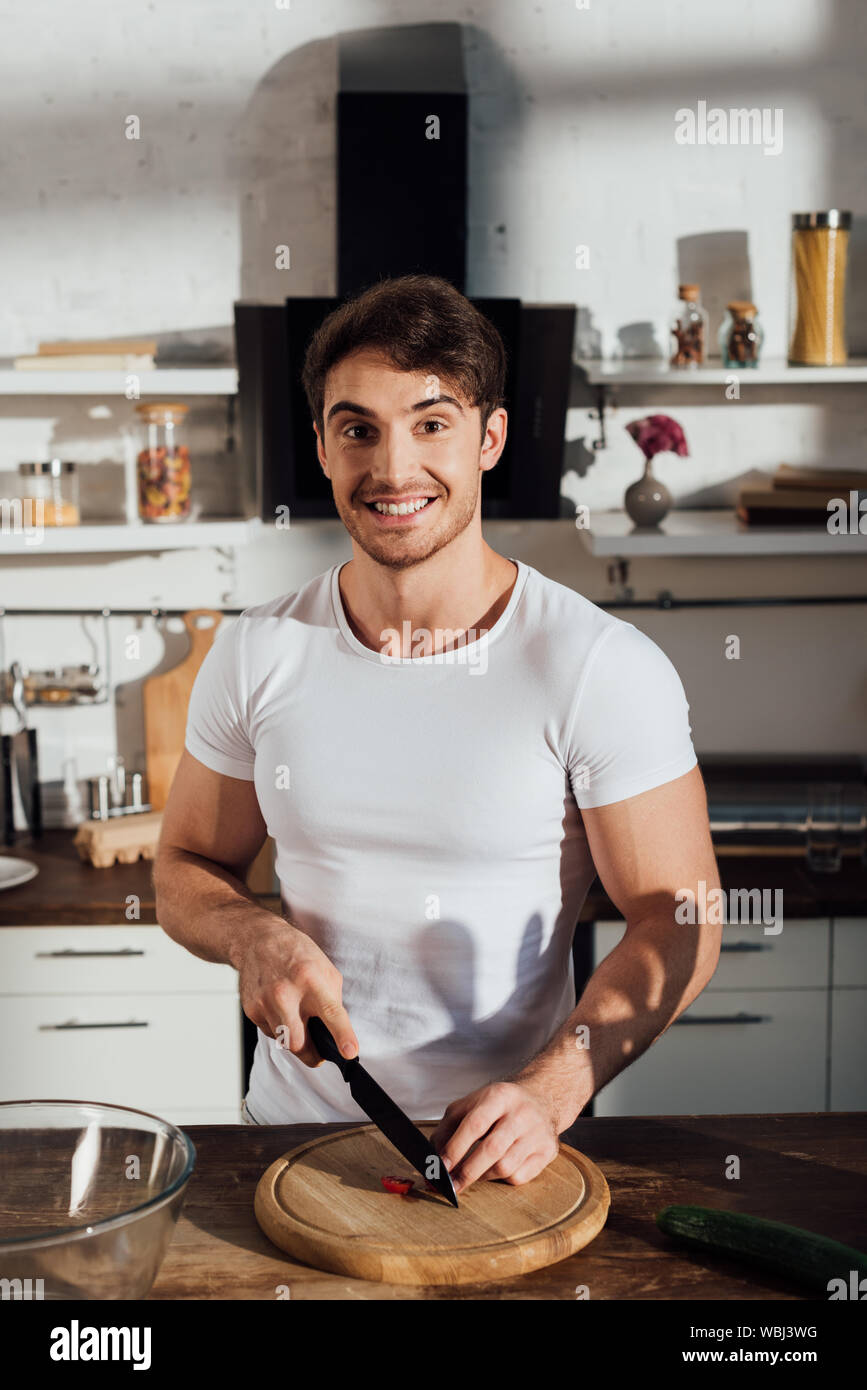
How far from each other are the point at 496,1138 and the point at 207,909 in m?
0.50

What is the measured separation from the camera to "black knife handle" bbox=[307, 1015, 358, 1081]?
125 centimetres

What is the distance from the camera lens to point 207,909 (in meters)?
1.53

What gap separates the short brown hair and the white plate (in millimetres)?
1494

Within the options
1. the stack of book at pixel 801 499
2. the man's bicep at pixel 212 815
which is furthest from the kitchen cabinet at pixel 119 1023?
the stack of book at pixel 801 499

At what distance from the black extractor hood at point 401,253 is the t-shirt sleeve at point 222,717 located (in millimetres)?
1309

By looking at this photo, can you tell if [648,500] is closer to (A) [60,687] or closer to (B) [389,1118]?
(A) [60,687]

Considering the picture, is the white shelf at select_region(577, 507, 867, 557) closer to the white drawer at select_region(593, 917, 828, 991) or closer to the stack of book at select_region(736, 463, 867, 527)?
the stack of book at select_region(736, 463, 867, 527)

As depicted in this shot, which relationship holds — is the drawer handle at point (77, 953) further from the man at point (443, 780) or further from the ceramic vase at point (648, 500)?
the ceramic vase at point (648, 500)

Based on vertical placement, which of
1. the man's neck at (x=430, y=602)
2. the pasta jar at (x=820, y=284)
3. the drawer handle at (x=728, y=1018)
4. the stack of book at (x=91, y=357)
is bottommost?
the drawer handle at (x=728, y=1018)

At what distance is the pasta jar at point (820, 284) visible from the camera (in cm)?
283
